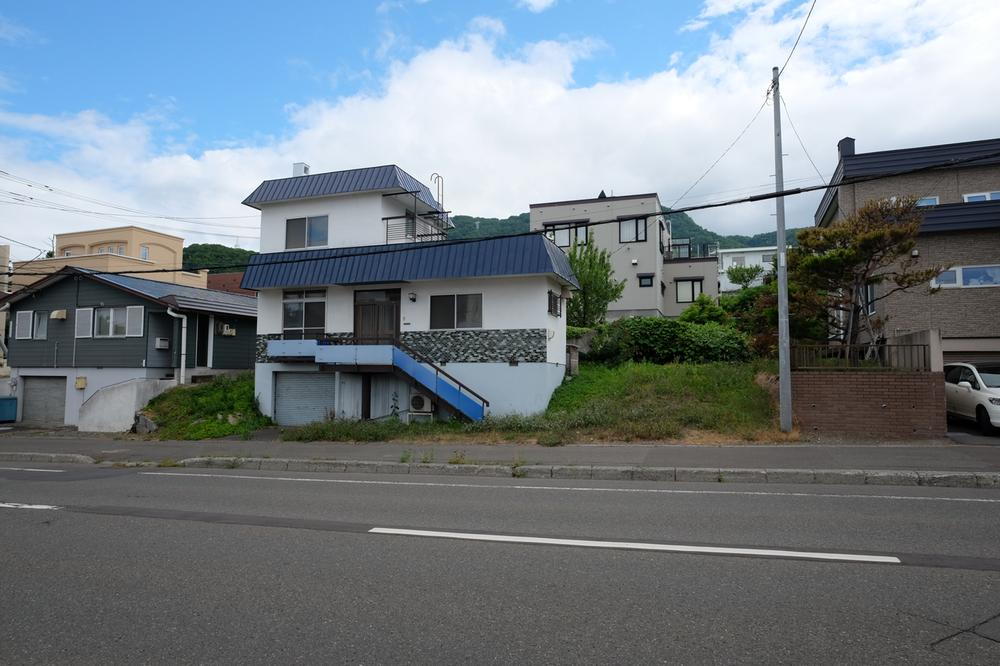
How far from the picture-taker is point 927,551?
228 inches

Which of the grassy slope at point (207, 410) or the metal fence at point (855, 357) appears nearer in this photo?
the metal fence at point (855, 357)

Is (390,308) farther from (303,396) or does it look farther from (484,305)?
(303,396)

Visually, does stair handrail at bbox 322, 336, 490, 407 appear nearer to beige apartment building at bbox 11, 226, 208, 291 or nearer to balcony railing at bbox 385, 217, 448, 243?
balcony railing at bbox 385, 217, 448, 243

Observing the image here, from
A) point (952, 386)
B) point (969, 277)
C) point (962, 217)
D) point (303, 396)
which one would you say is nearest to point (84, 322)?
point (303, 396)

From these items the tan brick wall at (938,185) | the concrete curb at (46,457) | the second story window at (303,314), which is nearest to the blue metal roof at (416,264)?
the second story window at (303,314)

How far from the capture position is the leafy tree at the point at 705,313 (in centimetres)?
2682

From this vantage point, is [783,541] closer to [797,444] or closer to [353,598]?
[353,598]

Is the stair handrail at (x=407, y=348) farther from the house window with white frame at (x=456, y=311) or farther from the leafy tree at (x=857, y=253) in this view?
the leafy tree at (x=857, y=253)

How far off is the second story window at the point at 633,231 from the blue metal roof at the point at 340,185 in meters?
19.1

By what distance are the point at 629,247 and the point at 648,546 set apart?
33.3m

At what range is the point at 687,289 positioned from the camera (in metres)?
41.4

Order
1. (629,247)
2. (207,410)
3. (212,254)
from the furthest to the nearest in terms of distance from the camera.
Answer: (212,254) → (629,247) → (207,410)

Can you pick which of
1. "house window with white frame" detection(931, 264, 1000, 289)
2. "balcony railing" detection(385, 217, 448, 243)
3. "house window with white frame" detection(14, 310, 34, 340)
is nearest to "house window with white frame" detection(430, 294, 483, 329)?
"balcony railing" detection(385, 217, 448, 243)

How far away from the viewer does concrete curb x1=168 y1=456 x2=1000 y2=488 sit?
9.77 meters
